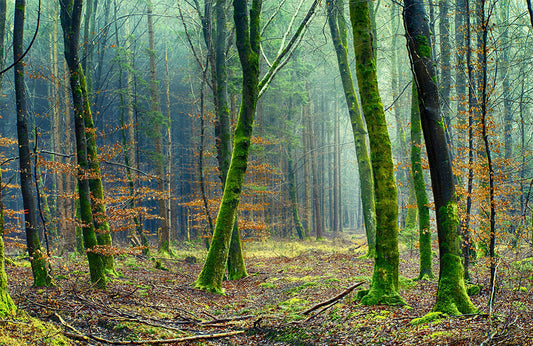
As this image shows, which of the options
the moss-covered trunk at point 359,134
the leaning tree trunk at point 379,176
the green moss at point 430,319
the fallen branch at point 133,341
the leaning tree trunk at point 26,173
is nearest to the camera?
the fallen branch at point 133,341

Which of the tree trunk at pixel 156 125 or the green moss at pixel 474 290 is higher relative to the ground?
the tree trunk at pixel 156 125

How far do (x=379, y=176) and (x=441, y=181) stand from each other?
4.45 feet

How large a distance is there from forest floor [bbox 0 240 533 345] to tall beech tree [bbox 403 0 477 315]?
49 centimetres

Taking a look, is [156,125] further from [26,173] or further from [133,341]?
[133,341]

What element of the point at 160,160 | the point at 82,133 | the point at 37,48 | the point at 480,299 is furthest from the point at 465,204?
the point at 37,48

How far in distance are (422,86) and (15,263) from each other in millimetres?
11219

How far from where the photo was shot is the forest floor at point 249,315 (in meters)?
4.20

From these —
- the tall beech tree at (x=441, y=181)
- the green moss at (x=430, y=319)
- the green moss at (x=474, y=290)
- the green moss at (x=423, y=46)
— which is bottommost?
Result: the green moss at (x=474, y=290)

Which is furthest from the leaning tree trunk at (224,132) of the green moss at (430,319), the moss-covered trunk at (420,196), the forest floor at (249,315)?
the green moss at (430,319)

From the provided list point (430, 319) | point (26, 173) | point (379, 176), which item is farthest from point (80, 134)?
point (430, 319)

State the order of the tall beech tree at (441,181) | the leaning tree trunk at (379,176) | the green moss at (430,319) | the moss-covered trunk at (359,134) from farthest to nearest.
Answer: the moss-covered trunk at (359,134) < the leaning tree trunk at (379,176) < the tall beech tree at (441,181) < the green moss at (430,319)

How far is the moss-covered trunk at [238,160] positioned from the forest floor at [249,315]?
0.67 metres

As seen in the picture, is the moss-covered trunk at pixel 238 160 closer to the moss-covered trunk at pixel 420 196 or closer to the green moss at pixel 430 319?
the moss-covered trunk at pixel 420 196

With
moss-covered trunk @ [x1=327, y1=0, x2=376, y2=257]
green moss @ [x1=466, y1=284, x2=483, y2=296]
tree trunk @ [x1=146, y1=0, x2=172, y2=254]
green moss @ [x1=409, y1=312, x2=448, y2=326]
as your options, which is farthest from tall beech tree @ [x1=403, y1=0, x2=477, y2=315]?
tree trunk @ [x1=146, y1=0, x2=172, y2=254]
